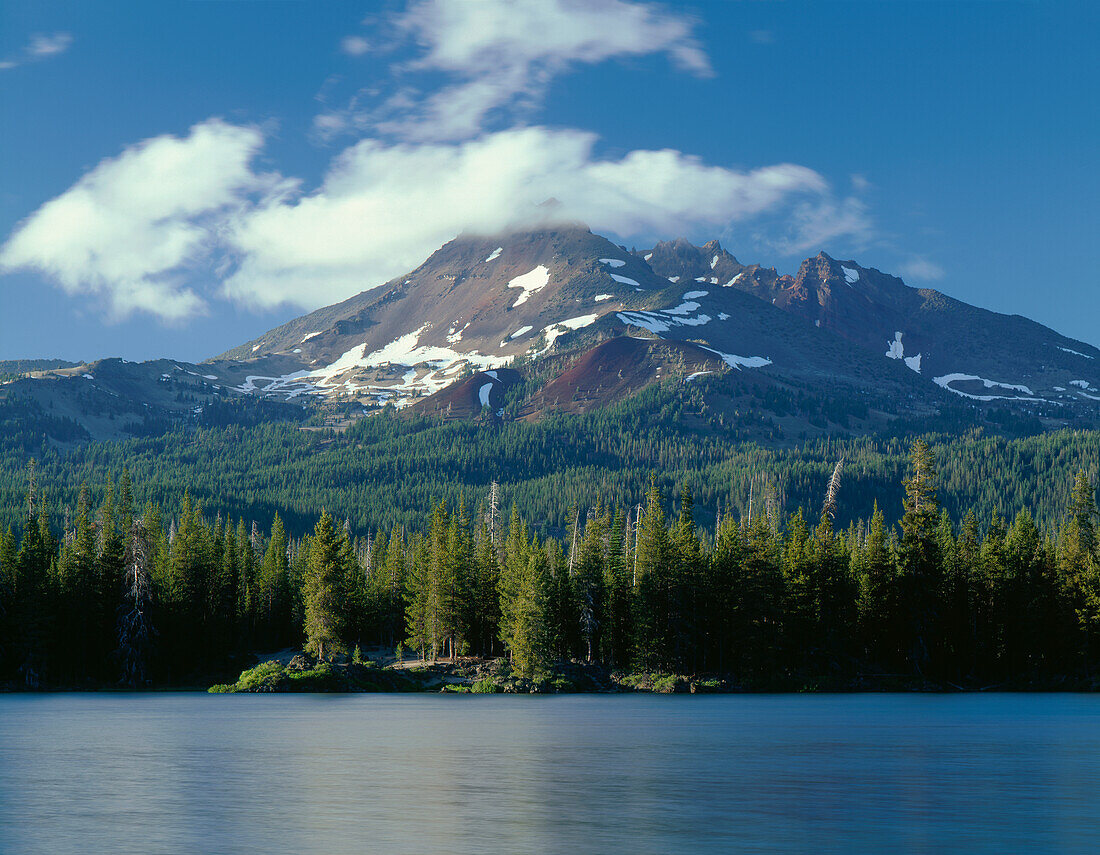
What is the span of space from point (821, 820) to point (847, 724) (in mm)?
35074

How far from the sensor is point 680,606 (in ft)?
332

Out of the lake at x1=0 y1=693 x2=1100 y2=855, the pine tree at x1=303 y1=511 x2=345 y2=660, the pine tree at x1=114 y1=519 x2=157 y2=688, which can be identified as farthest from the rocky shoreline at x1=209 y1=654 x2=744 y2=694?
the lake at x1=0 y1=693 x2=1100 y2=855

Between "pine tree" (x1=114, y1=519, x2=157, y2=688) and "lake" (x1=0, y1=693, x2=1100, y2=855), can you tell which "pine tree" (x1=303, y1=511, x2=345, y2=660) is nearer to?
"pine tree" (x1=114, y1=519, x2=157, y2=688)

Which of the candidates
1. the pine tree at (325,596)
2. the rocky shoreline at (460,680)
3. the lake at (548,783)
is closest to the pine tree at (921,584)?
the rocky shoreline at (460,680)

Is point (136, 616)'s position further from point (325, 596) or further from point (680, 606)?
point (680, 606)

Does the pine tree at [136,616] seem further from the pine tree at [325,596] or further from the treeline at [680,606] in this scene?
the pine tree at [325,596]

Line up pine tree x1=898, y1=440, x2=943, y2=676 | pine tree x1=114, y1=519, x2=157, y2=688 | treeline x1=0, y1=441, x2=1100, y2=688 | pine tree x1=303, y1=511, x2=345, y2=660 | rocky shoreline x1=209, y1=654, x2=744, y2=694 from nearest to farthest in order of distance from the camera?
rocky shoreline x1=209, y1=654, x2=744, y2=694
treeline x1=0, y1=441, x2=1100, y2=688
pine tree x1=303, y1=511, x2=345, y2=660
pine tree x1=898, y1=440, x2=943, y2=676
pine tree x1=114, y1=519, x2=157, y2=688

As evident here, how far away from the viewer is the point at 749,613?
99688 mm

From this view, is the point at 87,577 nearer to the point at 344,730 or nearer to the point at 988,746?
the point at 344,730

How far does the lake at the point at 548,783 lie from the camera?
87.6 feet

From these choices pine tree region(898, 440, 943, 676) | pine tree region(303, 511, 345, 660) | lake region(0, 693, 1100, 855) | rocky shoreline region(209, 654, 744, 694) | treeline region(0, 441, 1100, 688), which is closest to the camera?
lake region(0, 693, 1100, 855)

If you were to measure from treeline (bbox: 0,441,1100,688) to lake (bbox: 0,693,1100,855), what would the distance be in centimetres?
3139

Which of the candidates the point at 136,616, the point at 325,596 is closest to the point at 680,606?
the point at 325,596

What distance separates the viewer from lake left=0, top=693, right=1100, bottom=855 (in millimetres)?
26688
